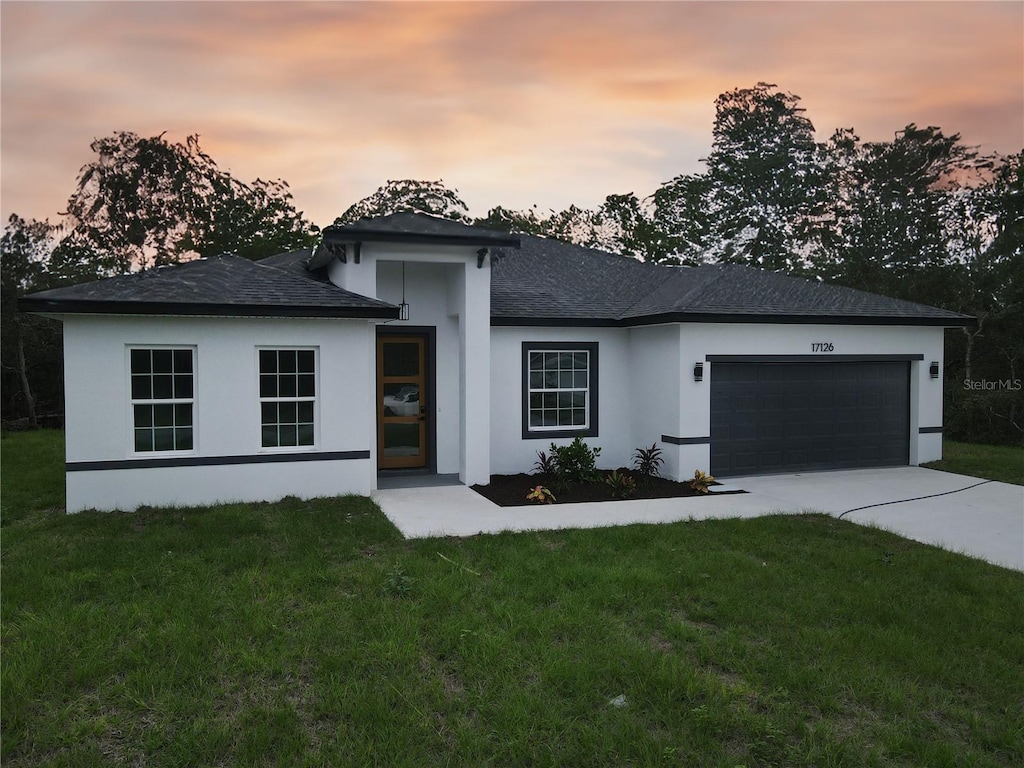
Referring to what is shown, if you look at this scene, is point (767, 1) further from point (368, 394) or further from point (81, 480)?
point (81, 480)

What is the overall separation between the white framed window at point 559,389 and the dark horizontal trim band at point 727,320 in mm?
427

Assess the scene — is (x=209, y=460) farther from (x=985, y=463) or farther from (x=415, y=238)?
(x=985, y=463)

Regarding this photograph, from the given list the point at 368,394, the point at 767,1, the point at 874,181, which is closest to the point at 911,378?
the point at 767,1

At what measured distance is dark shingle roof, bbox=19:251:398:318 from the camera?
8.99 metres

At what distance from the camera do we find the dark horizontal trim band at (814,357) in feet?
39.3

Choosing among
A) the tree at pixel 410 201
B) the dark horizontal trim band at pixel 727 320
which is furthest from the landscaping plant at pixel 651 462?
the tree at pixel 410 201

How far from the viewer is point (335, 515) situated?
9023 mm

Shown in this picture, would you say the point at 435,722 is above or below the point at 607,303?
below

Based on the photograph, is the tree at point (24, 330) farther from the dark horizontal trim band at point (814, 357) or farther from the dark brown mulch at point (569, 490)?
the dark horizontal trim band at point (814, 357)

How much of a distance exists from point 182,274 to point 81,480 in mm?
3163

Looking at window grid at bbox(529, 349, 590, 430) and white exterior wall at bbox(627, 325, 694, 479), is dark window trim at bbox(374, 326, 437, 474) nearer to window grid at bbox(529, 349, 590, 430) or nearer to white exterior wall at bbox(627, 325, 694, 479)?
window grid at bbox(529, 349, 590, 430)

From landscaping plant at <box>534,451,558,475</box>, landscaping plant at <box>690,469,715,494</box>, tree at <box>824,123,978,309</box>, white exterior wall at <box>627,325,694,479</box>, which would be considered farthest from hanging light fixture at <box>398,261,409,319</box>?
tree at <box>824,123,978,309</box>

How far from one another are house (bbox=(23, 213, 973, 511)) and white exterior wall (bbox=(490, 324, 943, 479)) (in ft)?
0.12

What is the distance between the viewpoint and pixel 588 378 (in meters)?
13.0
